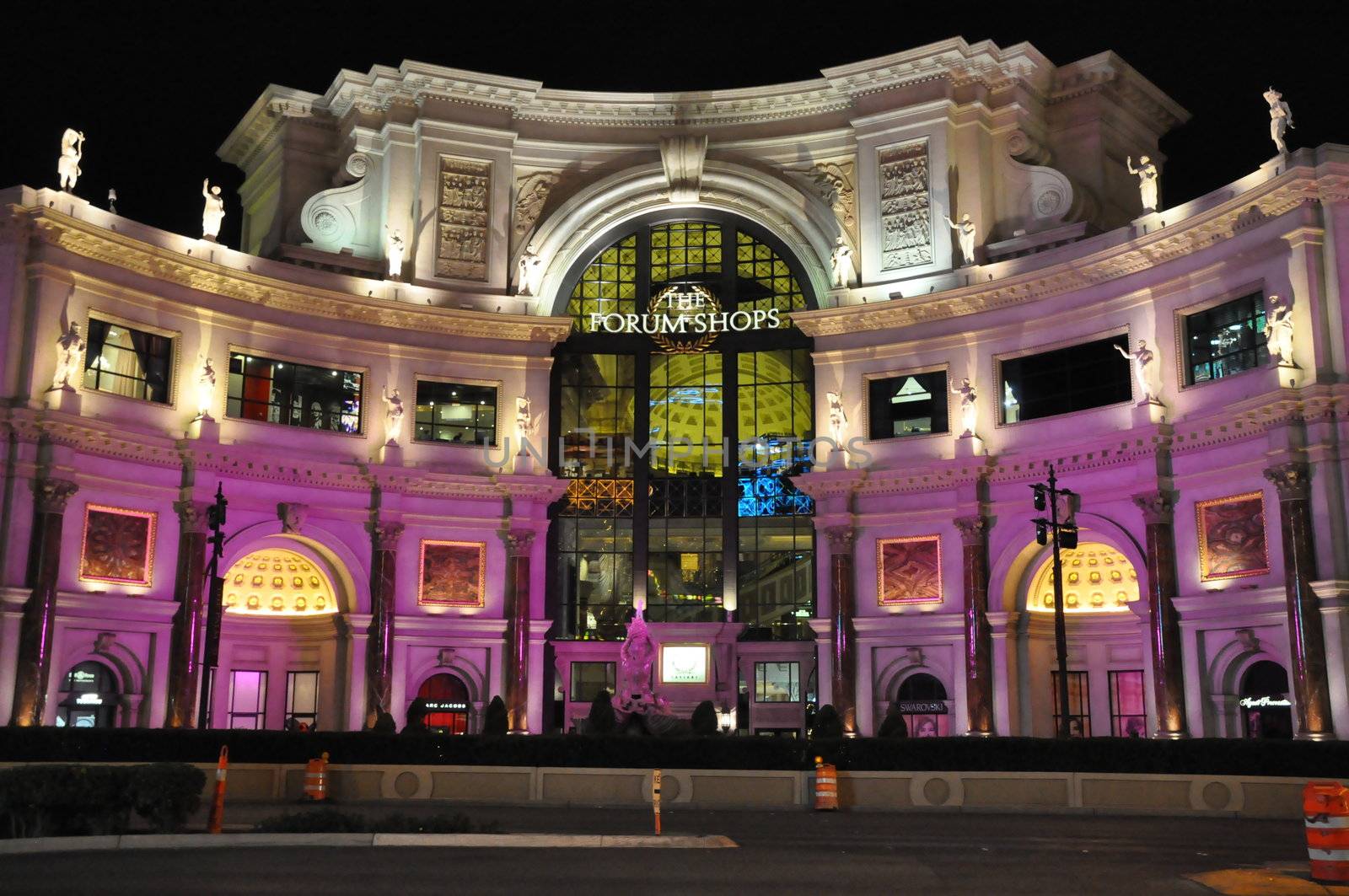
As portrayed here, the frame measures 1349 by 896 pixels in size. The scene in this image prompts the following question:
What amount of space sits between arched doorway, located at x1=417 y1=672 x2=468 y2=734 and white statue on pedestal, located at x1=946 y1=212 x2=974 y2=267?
80.5ft

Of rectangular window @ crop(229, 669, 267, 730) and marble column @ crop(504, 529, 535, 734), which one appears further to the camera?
rectangular window @ crop(229, 669, 267, 730)

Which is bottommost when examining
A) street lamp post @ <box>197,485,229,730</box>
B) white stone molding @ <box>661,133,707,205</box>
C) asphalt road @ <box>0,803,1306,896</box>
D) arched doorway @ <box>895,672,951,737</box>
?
asphalt road @ <box>0,803,1306,896</box>

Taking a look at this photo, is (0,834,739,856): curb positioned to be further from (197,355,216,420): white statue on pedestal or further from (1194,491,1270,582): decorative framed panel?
(197,355,216,420): white statue on pedestal

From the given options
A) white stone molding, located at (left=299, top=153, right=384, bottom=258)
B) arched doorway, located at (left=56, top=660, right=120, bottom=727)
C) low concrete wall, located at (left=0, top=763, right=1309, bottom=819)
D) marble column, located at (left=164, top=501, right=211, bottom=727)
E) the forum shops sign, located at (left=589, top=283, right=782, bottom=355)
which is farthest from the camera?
the forum shops sign, located at (left=589, top=283, right=782, bottom=355)


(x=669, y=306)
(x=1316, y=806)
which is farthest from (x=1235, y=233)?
(x=1316, y=806)

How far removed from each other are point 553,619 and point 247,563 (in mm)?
11736

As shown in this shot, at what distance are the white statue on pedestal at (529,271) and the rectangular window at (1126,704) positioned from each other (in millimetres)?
26698

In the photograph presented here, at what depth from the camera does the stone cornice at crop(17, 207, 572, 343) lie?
43.3 m

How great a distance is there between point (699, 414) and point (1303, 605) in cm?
2707

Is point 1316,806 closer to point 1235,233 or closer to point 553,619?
point 1235,233

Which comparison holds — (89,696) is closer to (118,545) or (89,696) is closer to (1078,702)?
(118,545)

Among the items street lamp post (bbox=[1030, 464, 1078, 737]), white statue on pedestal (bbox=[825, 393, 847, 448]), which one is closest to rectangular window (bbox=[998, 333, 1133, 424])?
white statue on pedestal (bbox=[825, 393, 847, 448])

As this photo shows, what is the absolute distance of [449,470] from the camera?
2046 inches

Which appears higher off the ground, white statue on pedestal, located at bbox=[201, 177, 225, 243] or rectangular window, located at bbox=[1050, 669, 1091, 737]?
white statue on pedestal, located at bbox=[201, 177, 225, 243]
